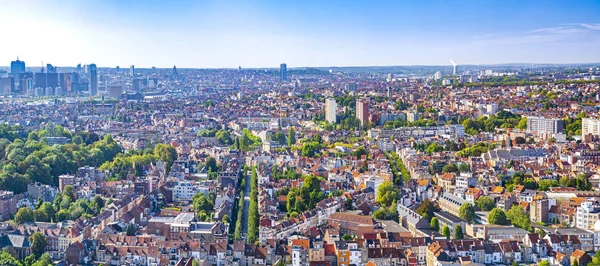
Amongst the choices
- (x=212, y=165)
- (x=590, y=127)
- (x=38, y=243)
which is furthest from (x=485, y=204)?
(x=590, y=127)

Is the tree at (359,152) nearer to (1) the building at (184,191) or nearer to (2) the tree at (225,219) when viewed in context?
(1) the building at (184,191)

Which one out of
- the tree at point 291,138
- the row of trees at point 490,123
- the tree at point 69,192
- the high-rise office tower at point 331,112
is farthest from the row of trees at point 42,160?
the row of trees at point 490,123

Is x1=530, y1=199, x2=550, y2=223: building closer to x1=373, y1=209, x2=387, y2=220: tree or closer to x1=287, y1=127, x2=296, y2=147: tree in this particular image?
x1=373, y1=209, x2=387, y2=220: tree

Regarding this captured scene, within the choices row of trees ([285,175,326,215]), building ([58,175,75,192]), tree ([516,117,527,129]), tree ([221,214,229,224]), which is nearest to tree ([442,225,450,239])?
row of trees ([285,175,326,215])

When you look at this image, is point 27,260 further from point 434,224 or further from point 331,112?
point 331,112

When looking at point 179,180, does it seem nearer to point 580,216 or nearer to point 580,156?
→ point 580,216

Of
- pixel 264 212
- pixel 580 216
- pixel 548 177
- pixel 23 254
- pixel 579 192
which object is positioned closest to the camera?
pixel 23 254

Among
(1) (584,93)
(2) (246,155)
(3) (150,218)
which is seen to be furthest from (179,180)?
(1) (584,93)
